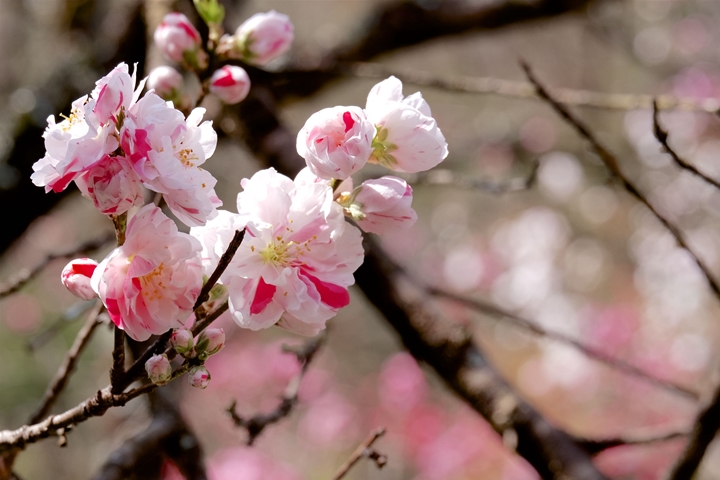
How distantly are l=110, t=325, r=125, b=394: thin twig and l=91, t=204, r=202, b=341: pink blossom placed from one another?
1cm

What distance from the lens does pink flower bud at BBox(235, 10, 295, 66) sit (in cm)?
59

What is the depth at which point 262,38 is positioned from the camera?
0.60 m

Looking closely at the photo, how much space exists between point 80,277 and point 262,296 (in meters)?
0.11

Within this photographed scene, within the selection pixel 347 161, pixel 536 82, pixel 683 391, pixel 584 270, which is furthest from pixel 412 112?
pixel 584 270

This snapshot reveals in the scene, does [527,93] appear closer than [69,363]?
No

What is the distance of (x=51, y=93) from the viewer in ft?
4.39

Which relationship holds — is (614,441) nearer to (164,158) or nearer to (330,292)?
(330,292)

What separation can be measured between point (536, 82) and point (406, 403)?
262 centimetres

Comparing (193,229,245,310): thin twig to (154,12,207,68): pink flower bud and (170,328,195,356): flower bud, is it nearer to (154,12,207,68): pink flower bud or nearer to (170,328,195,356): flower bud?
(170,328,195,356): flower bud

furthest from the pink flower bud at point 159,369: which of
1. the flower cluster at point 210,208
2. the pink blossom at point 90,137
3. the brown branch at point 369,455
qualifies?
the brown branch at point 369,455

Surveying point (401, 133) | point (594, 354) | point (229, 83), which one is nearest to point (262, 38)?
point (229, 83)

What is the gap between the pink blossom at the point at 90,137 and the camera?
0.32 metres

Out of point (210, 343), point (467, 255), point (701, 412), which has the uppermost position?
point (210, 343)

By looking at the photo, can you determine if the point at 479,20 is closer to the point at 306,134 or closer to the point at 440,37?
the point at 440,37
